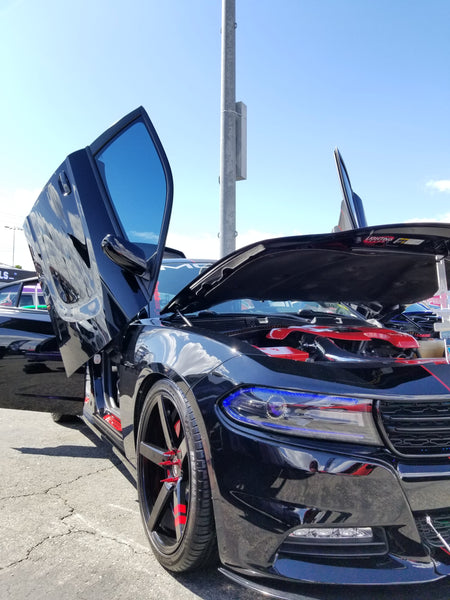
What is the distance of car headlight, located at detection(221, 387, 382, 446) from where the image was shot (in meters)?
1.46

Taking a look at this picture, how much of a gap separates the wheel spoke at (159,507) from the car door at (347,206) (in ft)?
7.20

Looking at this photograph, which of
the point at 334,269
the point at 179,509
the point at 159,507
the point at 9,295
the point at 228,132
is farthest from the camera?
the point at 228,132

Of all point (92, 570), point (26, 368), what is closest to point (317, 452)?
point (92, 570)

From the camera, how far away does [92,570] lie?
1.91m

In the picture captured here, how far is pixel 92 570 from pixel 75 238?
5.76 feet

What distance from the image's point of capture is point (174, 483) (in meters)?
1.87

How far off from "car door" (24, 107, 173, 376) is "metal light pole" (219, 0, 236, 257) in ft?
9.98

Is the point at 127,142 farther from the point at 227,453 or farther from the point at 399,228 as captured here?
the point at 227,453

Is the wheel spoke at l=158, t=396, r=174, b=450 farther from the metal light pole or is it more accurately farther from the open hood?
the metal light pole

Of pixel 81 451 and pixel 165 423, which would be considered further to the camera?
pixel 81 451

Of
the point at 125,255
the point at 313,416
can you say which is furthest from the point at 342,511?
the point at 125,255

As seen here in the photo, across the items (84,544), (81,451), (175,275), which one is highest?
(175,275)

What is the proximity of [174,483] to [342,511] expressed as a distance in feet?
2.47

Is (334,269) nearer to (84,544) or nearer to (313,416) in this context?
(313,416)
